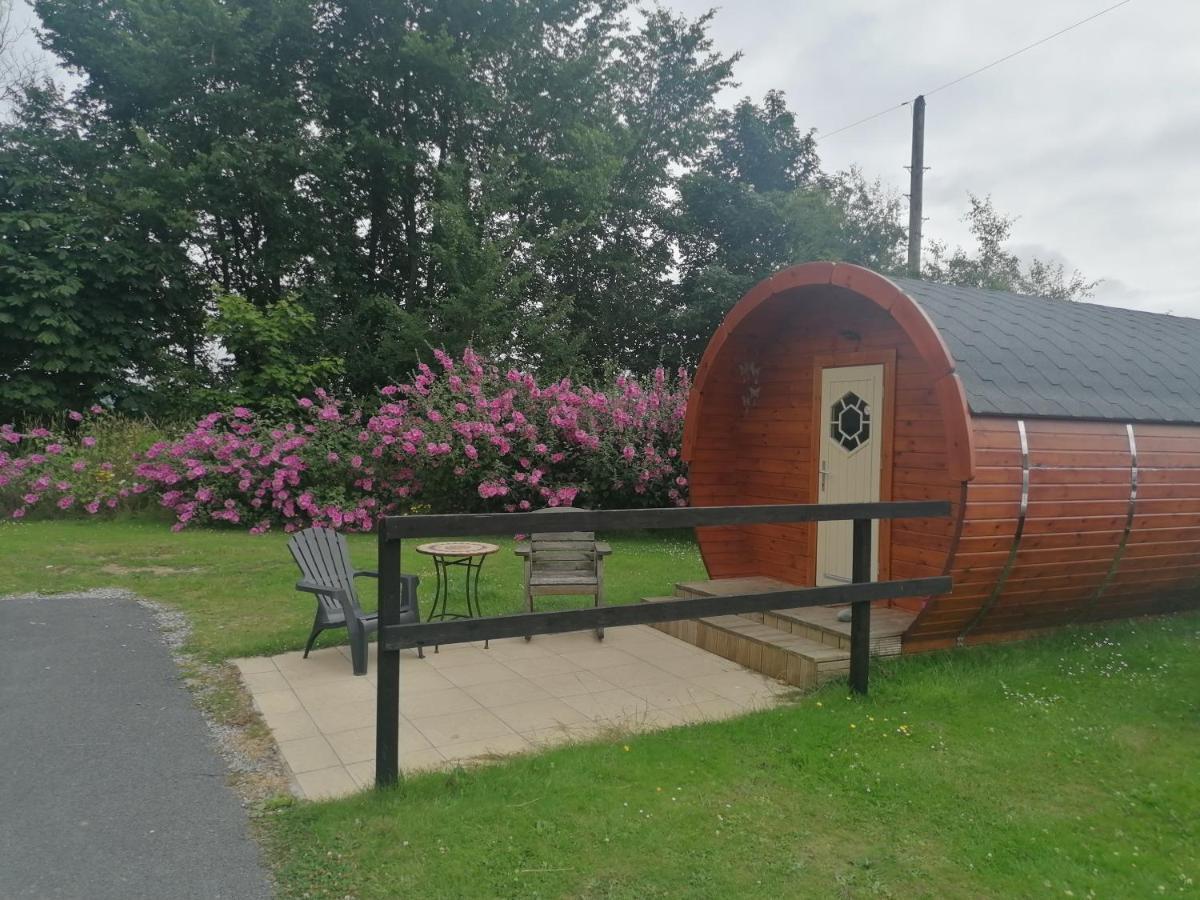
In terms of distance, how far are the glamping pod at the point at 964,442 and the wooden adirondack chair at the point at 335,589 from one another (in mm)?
3085

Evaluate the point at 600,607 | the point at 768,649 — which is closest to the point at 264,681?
the point at 600,607

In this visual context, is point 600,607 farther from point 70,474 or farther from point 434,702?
point 70,474

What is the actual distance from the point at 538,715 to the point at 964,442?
294 centimetres

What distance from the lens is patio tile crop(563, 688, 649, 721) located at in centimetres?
445

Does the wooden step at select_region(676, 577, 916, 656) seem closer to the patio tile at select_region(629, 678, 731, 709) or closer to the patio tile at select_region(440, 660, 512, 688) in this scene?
the patio tile at select_region(629, 678, 731, 709)

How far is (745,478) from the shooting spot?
7637mm

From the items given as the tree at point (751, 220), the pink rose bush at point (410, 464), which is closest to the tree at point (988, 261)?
the tree at point (751, 220)

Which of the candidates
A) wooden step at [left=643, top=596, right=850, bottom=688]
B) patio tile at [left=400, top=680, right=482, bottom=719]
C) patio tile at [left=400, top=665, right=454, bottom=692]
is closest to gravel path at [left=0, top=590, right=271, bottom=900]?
patio tile at [left=400, top=680, right=482, bottom=719]

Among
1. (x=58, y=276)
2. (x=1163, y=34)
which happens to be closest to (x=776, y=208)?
(x=1163, y=34)

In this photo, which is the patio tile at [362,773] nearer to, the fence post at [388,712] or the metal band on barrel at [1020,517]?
the fence post at [388,712]

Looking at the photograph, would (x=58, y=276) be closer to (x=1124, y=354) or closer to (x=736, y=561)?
(x=736, y=561)

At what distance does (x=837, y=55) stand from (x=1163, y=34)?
408cm

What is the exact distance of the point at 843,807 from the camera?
3.33m

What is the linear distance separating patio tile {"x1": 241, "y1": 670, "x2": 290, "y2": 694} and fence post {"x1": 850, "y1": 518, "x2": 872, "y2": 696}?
3.30 meters
